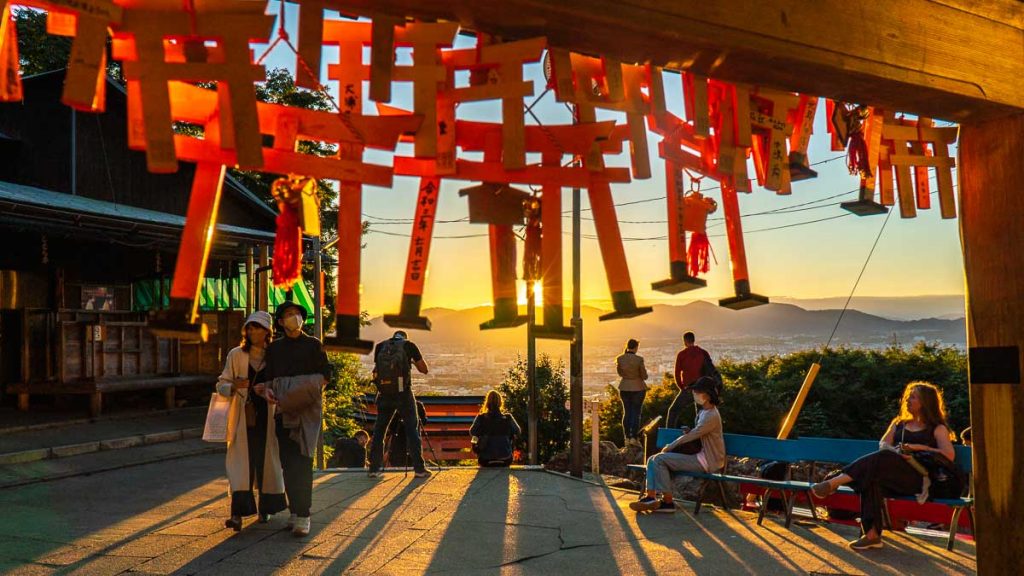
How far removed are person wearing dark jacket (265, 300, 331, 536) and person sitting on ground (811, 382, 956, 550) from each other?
4.35 metres

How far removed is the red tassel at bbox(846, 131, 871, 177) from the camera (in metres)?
4.41

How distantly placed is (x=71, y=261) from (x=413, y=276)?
14.5m

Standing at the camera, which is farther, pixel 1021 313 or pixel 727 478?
pixel 727 478

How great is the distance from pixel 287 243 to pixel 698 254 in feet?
6.34

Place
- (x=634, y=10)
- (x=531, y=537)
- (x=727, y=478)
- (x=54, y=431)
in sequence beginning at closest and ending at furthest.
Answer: (x=634, y=10) < (x=531, y=537) < (x=727, y=478) < (x=54, y=431)

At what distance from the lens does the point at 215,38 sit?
2910 mm

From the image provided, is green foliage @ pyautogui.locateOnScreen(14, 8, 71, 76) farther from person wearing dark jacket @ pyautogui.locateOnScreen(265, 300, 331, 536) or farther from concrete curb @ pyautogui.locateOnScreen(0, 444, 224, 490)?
person wearing dark jacket @ pyautogui.locateOnScreen(265, 300, 331, 536)

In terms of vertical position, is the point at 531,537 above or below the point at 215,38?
below

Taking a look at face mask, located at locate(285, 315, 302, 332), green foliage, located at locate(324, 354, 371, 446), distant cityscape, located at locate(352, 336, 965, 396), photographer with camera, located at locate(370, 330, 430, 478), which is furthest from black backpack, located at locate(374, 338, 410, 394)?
green foliage, located at locate(324, 354, 371, 446)

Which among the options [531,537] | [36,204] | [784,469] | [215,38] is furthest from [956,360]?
[215,38]

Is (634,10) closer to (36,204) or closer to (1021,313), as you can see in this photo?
(1021,313)

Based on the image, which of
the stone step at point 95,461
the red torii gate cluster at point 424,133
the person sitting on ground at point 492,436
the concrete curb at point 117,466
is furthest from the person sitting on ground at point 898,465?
the stone step at point 95,461

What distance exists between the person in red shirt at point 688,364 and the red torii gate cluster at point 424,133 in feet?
27.3

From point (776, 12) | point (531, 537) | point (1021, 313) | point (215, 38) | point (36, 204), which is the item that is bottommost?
point (531, 537)
